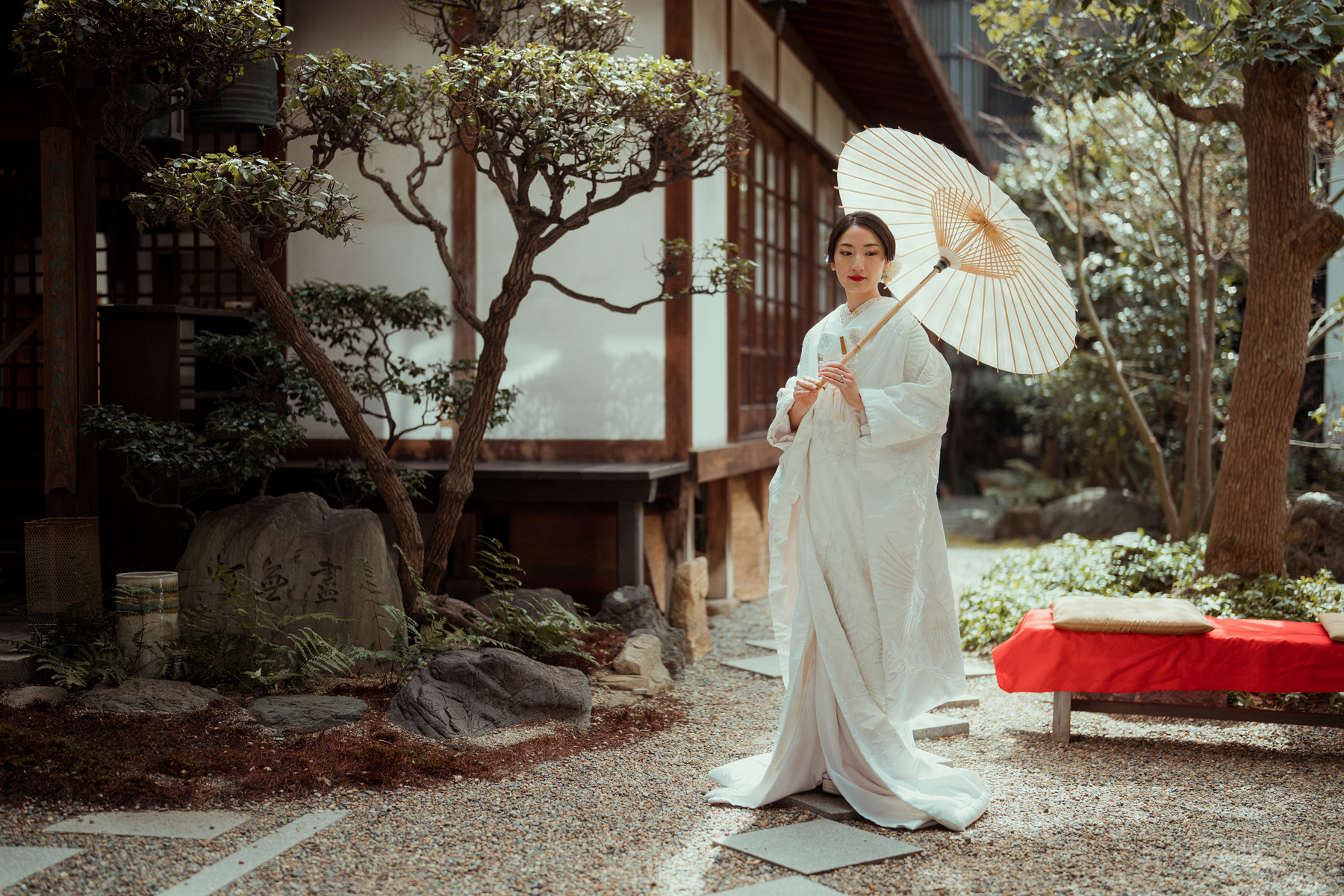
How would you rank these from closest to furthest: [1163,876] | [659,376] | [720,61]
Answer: [1163,876] → [659,376] → [720,61]

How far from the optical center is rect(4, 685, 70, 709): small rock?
4.45m

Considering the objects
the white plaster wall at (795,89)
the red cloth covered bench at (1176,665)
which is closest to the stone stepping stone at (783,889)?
the red cloth covered bench at (1176,665)

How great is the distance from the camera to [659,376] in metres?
6.68

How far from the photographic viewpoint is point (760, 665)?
238 inches

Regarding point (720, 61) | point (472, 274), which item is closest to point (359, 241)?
point (472, 274)

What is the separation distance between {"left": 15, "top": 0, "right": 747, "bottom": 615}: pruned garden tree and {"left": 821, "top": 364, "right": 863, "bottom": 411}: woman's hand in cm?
189

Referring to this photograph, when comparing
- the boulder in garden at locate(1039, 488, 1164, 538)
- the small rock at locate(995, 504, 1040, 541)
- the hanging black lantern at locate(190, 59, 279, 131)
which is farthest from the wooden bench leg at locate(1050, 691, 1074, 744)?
the small rock at locate(995, 504, 1040, 541)

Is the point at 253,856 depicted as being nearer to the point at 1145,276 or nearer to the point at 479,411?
the point at 479,411

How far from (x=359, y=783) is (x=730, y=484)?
16.4 ft

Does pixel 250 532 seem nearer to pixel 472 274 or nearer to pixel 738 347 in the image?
pixel 472 274

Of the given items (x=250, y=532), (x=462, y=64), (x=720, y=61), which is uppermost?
(x=720, y=61)

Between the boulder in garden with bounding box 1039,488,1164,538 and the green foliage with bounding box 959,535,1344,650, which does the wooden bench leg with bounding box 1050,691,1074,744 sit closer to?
the green foliage with bounding box 959,535,1344,650

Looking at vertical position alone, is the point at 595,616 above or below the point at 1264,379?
below

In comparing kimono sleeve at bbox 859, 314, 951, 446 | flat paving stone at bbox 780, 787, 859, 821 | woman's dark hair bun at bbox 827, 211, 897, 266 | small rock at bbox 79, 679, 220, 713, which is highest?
woman's dark hair bun at bbox 827, 211, 897, 266
